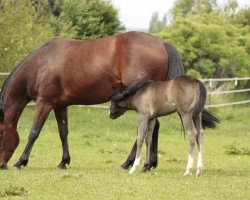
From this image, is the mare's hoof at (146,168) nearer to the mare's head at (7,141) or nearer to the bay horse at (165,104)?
the bay horse at (165,104)

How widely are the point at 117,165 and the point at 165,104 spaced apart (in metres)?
2.82

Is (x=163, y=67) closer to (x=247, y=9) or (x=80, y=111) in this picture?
(x=80, y=111)

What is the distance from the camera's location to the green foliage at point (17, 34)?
24102mm

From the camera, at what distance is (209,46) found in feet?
102

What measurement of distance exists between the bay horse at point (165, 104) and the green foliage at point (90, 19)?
1895 centimetres

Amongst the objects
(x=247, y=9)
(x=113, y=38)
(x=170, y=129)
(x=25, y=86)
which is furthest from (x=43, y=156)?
(x=247, y=9)

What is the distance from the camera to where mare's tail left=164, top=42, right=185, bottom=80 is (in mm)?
12203

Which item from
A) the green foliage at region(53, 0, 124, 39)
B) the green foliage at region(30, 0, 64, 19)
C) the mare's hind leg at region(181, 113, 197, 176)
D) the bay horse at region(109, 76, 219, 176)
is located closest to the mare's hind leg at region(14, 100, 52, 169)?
the bay horse at region(109, 76, 219, 176)

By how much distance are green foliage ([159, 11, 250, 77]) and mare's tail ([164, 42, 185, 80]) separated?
18.3m

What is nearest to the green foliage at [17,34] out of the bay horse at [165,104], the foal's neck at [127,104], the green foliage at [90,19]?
the green foliage at [90,19]

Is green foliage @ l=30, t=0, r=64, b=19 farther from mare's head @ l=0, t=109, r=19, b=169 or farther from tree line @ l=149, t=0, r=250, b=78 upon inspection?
mare's head @ l=0, t=109, r=19, b=169

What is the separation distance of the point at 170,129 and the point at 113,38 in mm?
9999

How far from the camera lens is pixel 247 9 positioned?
39.2 metres

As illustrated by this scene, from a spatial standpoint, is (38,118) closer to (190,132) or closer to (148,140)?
(148,140)
